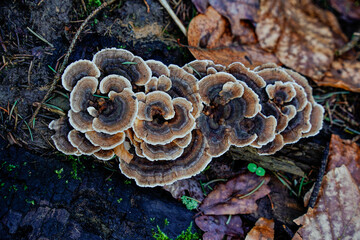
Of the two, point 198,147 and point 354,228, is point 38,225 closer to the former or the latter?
point 198,147

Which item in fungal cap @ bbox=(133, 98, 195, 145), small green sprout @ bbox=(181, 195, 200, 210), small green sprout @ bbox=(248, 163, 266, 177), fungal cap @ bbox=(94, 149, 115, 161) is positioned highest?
fungal cap @ bbox=(133, 98, 195, 145)

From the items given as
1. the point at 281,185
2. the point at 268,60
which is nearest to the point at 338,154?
the point at 281,185

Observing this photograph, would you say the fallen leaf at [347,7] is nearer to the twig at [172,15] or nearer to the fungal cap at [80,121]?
the twig at [172,15]

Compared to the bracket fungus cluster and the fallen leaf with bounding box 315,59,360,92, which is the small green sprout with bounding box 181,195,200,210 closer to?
the bracket fungus cluster

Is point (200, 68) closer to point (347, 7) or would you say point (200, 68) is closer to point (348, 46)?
point (348, 46)

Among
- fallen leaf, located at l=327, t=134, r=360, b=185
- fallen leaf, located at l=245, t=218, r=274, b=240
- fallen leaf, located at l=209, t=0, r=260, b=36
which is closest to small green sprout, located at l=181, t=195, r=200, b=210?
fallen leaf, located at l=245, t=218, r=274, b=240
